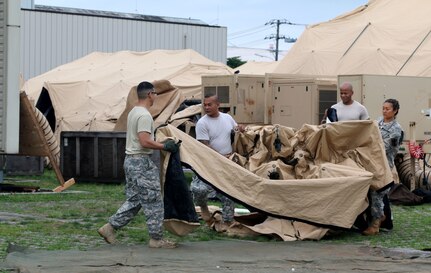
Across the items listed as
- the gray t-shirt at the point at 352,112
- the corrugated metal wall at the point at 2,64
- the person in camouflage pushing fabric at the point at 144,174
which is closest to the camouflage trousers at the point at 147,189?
the person in camouflage pushing fabric at the point at 144,174

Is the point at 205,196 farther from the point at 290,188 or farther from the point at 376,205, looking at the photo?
the point at 376,205

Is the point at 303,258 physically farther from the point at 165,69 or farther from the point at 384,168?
the point at 165,69

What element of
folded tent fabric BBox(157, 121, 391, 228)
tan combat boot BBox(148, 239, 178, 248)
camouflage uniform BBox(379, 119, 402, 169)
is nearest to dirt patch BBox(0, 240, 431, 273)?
tan combat boot BBox(148, 239, 178, 248)

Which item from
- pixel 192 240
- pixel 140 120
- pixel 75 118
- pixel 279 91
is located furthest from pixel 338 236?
pixel 75 118

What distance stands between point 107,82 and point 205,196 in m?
18.1

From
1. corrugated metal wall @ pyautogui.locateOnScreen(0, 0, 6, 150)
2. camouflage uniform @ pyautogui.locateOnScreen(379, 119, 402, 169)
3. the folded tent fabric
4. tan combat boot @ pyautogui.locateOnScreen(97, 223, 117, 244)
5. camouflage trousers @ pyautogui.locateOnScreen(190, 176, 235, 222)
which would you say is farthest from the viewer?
corrugated metal wall @ pyautogui.locateOnScreen(0, 0, 6, 150)

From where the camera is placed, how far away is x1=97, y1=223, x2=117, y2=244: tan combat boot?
10.8m

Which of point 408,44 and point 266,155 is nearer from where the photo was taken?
point 266,155

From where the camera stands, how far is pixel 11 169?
2233cm

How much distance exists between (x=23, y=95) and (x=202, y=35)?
2519 cm

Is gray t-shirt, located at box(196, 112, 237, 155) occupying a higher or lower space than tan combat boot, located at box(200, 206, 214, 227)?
higher

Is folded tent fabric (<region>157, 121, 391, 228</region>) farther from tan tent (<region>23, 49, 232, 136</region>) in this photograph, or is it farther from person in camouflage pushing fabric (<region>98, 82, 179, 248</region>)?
tan tent (<region>23, 49, 232, 136</region>)

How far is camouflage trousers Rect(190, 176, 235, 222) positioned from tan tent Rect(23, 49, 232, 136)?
1395cm

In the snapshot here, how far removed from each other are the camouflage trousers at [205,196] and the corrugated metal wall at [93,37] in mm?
25414
